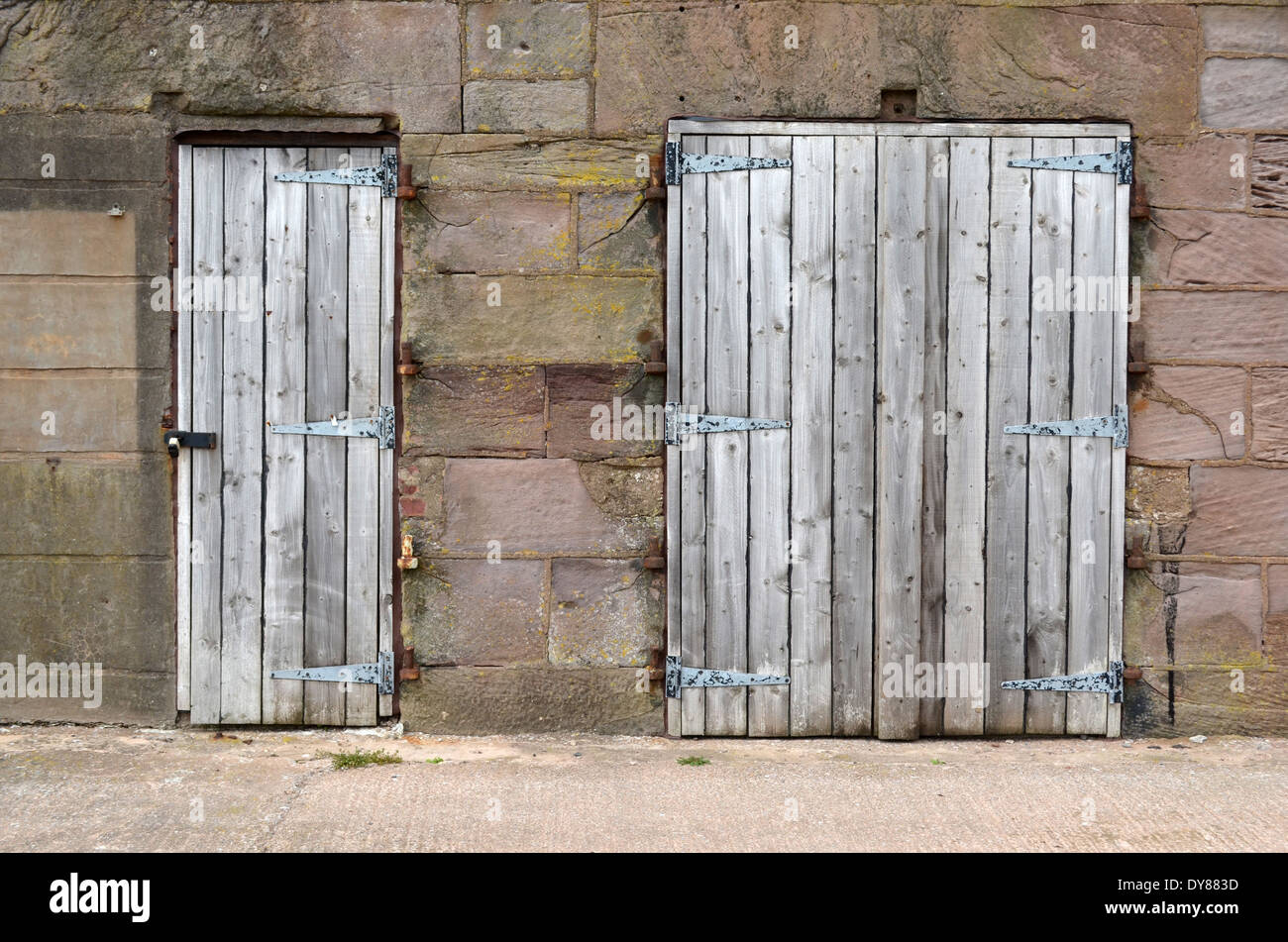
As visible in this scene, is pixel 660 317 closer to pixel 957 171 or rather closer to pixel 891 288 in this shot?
pixel 891 288

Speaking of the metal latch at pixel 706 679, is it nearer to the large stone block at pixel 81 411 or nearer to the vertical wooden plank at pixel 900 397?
the vertical wooden plank at pixel 900 397

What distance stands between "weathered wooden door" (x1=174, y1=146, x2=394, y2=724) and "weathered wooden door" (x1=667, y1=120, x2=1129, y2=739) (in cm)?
126

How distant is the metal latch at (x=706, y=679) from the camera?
15.8ft

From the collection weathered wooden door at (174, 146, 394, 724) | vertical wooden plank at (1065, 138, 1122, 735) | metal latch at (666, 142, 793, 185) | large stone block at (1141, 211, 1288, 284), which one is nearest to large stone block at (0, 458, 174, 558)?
weathered wooden door at (174, 146, 394, 724)

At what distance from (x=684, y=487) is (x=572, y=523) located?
1.60 ft

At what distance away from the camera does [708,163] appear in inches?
186

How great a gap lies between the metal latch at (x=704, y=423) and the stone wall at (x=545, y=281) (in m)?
0.19

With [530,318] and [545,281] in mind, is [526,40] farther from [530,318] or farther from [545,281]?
[530,318]

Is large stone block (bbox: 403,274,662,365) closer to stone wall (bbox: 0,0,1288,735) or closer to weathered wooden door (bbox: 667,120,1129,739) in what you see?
stone wall (bbox: 0,0,1288,735)

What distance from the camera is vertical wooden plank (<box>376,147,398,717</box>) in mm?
4812

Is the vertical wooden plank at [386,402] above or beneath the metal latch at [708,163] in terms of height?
beneath

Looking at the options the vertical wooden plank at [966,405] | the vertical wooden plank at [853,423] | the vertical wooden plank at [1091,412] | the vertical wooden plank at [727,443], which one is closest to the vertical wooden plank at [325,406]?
the vertical wooden plank at [727,443]

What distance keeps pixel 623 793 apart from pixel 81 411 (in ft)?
9.00

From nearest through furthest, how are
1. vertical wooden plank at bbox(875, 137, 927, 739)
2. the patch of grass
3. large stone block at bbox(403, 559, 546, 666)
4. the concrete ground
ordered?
the concrete ground < the patch of grass < vertical wooden plank at bbox(875, 137, 927, 739) < large stone block at bbox(403, 559, 546, 666)
